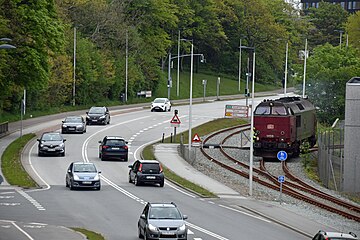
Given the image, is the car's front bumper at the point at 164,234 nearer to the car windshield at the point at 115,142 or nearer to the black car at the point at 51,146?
the car windshield at the point at 115,142

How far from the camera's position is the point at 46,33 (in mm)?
67875

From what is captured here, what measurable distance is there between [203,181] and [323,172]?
8.57m

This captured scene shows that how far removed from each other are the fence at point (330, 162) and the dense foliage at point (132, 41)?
22.4 meters

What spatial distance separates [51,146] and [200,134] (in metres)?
22.0

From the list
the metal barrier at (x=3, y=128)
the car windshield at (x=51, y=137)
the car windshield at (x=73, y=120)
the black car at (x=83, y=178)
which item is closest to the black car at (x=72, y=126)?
the car windshield at (x=73, y=120)

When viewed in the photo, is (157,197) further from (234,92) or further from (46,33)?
(234,92)

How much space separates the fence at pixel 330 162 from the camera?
51.4m

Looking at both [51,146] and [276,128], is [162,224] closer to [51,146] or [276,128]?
[51,146]

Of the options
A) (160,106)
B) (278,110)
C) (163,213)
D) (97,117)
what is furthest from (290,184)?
(160,106)

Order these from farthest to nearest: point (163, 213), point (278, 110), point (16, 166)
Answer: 1. point (278, 110)
2. point (16, 166)
3. point (163, 213)

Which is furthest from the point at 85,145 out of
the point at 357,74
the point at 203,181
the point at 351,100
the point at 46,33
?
the point at 357,74

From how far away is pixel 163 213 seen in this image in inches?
1141

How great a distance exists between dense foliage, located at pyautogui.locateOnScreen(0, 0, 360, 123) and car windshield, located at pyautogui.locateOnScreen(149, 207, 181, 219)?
36.3 m

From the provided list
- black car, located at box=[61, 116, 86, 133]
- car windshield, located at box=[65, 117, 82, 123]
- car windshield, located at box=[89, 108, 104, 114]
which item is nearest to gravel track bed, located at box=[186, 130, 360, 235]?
black car, located at box=[61, 116, 86, 133]
